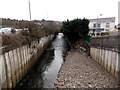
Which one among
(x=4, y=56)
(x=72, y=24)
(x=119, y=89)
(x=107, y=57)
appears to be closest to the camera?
(x=119, y=89)

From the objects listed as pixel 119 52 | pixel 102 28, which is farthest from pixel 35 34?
pixel 102 28

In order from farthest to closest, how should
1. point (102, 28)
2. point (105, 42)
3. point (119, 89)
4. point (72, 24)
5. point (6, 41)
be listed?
point (102, 28), point (72, 24), point (105, 42), point (6, 41), point (119, 89)

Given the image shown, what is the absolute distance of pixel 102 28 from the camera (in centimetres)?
4200

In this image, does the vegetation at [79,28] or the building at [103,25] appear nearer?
the vegetation at [79,28]

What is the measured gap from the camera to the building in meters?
41.2

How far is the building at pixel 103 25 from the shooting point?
41.2 meters

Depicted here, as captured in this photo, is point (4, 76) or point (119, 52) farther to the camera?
point (119, 52)

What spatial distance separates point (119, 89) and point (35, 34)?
13.7 m

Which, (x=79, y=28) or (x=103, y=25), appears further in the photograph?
(x=103, y=25)

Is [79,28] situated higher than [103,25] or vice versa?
[103,25]

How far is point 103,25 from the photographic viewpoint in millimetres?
42125

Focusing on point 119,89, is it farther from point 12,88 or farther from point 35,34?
point 35,34

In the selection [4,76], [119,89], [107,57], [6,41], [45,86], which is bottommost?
[45,86]

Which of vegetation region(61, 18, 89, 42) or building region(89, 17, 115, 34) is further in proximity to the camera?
building region(89, 17, 115, 34)
